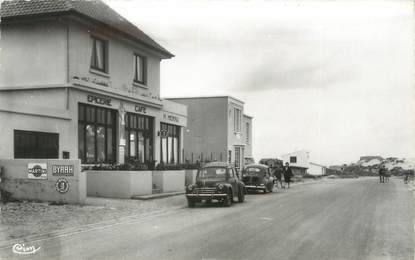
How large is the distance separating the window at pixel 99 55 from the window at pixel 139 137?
3.03m

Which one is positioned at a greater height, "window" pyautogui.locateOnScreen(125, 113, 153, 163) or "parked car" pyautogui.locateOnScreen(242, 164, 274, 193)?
"window" pyautogui.locateOnScreen(125, 113, 153, 163)

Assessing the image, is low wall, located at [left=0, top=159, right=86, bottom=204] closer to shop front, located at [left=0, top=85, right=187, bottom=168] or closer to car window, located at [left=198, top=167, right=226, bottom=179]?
shop front, located at [left=0, top=85, right=187, bottom=168]

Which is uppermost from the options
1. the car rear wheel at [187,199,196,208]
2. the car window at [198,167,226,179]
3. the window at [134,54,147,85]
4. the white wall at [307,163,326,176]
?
the window at [134,54,147,85]

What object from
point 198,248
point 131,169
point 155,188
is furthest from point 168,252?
point 155,188

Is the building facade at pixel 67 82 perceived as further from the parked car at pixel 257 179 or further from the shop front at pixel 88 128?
the parked car at pixel 257 179

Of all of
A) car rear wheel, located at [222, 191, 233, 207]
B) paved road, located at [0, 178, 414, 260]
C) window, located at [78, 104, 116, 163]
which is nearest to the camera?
paved road, located at [0, 178, 414, 260]

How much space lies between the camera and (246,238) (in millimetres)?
10055

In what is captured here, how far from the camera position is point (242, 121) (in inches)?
1909

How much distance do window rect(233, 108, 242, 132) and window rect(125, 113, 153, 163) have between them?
1973 centimetres

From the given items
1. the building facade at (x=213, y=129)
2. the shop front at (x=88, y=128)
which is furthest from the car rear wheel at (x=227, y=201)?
the building facade at (x=213, y=129)

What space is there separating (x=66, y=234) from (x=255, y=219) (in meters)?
5.11

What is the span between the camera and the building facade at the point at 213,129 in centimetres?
4375

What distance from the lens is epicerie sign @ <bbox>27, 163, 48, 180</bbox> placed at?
1598 centimetres

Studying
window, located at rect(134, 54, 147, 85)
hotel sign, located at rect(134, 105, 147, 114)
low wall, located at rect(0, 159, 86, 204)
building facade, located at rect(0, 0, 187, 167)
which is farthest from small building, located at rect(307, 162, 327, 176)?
low wall, located at rect(0, 159, 86, 204)
